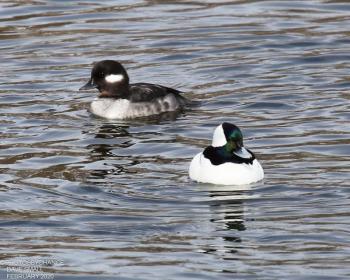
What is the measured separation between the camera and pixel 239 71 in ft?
72.4

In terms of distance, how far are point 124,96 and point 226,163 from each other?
5120 millimetres

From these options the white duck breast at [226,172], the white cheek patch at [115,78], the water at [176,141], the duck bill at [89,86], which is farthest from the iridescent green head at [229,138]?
the duck bill at [89,86]

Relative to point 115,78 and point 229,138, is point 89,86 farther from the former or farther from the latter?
point 229,138

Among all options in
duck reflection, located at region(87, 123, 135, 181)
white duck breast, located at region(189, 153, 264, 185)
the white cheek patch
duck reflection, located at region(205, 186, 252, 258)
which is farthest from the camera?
the white cheek patch

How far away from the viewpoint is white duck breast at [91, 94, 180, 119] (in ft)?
65.9

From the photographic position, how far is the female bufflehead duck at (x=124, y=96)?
20.1m

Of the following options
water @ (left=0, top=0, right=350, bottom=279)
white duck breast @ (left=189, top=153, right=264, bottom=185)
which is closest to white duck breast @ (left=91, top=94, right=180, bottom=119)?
water @ (left=0, top=0, right=350, bottom=279)

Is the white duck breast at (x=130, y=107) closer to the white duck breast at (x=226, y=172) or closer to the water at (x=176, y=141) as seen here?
the water at (x=176, y=141)

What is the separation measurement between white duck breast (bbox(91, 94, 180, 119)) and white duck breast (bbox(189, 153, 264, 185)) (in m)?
4.51

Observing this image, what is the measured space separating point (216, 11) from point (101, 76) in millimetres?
6416

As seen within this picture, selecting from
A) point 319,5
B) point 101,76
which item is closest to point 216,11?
point 319,5

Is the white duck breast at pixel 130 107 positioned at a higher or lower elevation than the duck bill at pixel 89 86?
lower

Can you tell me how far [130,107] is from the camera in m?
20.2

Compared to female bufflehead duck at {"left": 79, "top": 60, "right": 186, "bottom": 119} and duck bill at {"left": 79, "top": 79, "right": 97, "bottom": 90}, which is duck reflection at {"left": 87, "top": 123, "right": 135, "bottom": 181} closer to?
female bufflehead duck at {"left": 79, "top": 60, "right": 186, "bottom": 119}
